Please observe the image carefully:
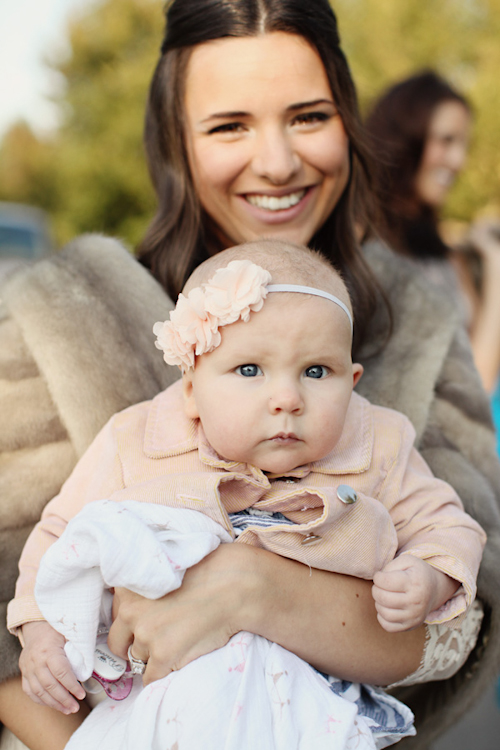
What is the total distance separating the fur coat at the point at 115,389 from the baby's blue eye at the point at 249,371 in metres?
0.55

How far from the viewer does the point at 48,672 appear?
1.53m

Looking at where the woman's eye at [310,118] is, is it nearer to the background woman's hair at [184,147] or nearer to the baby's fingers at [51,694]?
the background woman's hair at [184,147]

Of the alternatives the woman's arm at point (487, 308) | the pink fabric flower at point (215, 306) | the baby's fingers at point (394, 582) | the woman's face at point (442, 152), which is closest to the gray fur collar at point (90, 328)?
the pink fabric flower at point (215, 306)

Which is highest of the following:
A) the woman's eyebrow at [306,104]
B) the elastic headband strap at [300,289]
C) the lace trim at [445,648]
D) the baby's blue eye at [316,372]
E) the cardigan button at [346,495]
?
the woman's eyebrow at [306,104]

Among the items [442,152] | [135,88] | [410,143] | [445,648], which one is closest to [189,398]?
[445,648]

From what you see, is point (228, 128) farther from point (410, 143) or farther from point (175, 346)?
point (410, 143)

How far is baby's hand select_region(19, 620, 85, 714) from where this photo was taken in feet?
4.96

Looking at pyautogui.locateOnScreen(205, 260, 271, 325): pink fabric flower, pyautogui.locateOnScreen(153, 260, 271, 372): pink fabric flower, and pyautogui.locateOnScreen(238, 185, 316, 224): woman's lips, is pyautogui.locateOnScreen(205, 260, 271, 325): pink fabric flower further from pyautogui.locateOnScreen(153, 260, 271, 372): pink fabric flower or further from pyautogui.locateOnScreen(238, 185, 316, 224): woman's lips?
pyautogui.locateOnScreen(238, 185, 316, 224): woman's lips

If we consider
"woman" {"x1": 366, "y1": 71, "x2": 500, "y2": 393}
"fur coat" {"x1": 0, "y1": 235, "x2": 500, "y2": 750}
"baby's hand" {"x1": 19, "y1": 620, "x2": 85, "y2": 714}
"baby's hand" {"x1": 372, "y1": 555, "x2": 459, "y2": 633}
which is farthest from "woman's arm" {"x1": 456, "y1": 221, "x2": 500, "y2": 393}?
"baby's hand" {"x1": 19, "y1": 620, "x2": 85, "y2": 714}

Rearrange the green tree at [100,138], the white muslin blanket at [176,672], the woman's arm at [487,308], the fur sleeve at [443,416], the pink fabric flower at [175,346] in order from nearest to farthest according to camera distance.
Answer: the white muslin blanket at [176,672], the pink fabric flower at [175,346], the fur sleeve at [443,416], the woman's arm at [487,308], the green tree at [100,138]

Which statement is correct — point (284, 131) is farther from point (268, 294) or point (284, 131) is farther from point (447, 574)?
point (447, 574)

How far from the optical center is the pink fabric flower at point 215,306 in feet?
4.94

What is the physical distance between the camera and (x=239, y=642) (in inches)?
59.2

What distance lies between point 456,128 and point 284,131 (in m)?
3.59
